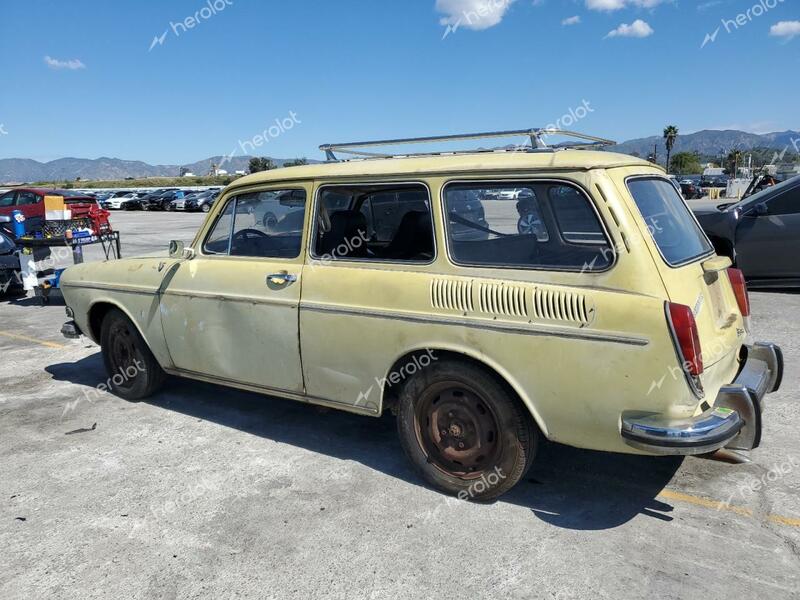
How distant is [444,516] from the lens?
10.8 ft

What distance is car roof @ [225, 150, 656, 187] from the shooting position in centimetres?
319

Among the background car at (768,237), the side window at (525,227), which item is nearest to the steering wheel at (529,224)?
the side window at (525,227)

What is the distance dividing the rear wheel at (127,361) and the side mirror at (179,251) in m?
0.81

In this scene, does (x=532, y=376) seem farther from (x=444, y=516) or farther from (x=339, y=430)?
(x=339, y=430)

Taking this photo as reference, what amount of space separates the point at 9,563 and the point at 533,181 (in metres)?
3.20

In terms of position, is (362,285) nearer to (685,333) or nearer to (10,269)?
(685,333)

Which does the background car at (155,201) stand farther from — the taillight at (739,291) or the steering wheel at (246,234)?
the taillight at (739,291)

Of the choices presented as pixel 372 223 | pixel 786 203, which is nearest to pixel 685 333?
pixel 372 223

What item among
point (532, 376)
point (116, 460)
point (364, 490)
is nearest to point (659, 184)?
point (532, 376)

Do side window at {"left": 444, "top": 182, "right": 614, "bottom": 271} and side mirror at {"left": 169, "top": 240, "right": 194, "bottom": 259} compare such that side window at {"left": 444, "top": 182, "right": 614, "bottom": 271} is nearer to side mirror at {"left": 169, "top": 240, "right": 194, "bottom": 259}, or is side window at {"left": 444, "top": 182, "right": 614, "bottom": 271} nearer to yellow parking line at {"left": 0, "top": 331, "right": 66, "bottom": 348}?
side mirror at {"left": 169, "top": 240, "right": 194, "bottom": 259}

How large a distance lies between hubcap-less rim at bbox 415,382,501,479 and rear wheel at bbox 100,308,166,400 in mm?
2601

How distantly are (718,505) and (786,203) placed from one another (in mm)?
6557

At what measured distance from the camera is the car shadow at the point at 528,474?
3.35 meters

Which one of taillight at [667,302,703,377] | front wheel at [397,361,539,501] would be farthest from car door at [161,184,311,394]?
taillight at [667,302,703,377]
